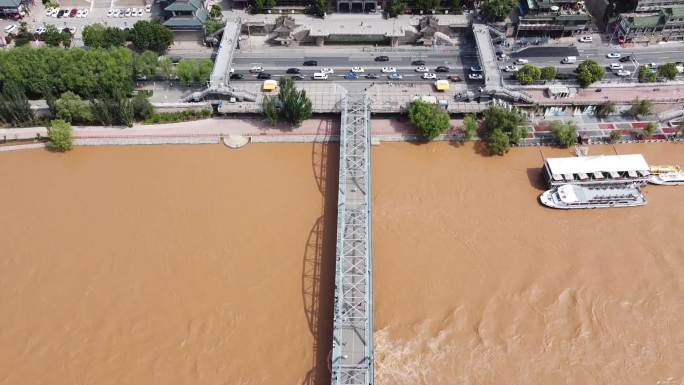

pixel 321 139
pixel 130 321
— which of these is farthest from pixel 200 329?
pixel 321 139

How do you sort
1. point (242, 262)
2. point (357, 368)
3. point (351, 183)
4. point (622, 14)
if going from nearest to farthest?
point (357, 368)
point (242, 262)
point (351, 183)
point (622, 14)

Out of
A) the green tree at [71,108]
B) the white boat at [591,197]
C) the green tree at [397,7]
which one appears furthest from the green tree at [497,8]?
the green tree at [71,108]

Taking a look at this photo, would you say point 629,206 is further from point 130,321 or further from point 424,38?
point 130,321

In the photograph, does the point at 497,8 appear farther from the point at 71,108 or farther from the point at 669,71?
the point at 71,108

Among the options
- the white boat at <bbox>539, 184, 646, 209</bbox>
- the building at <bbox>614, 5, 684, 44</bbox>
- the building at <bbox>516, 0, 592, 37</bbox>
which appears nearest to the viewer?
the white boat at <bbox>539, 184, 646, 209</bbox>

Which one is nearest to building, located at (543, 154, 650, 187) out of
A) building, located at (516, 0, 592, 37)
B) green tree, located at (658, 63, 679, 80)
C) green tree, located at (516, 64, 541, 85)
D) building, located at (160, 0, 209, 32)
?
green tree, located at (516, 64, 541, 85)

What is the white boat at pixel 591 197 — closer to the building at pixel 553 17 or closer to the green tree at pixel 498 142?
the green tree at pixel 498 142

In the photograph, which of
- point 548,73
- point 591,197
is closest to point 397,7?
point 548,73

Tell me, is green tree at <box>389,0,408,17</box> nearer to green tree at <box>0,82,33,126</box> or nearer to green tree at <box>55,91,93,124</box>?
green tree at <box>55,91,93,124</box>
